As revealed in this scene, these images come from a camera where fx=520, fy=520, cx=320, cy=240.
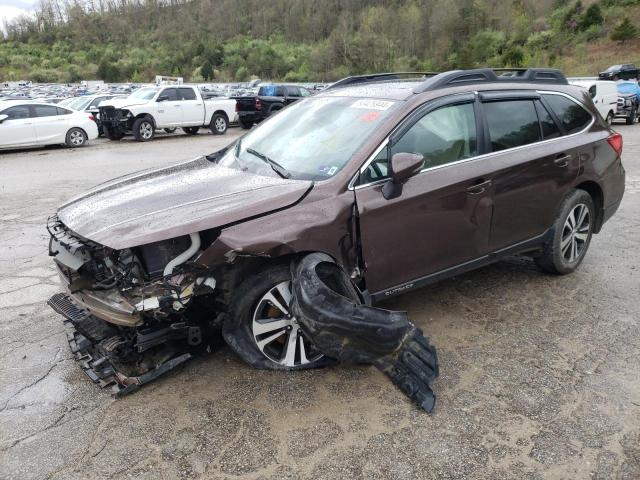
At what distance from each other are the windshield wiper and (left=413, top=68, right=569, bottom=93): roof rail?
110cm

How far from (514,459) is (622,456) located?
53 cm

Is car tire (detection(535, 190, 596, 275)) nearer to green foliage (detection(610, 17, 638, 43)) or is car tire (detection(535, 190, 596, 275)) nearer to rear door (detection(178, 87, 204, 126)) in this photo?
rear door (detection(178, 87, 204, 126))

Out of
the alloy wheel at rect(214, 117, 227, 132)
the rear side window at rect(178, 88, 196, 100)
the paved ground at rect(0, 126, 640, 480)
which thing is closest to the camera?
the paved ground at rect(0, 126, 640, 480)

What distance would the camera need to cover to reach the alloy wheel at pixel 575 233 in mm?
4586

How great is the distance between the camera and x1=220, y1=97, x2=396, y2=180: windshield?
11.3ft

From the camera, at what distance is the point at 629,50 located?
45375 mm

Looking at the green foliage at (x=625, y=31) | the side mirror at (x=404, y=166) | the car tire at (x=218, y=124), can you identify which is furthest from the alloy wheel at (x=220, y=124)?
the green foliage at (x=625, y=31)

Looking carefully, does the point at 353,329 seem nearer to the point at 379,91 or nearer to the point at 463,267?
the point at 463,267

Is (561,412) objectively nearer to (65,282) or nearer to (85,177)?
(65,282)

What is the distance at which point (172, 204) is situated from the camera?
10.2ft

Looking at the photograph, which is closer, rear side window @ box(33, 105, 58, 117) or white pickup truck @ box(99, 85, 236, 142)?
rear side window @ box(33, 105, 58, 117)

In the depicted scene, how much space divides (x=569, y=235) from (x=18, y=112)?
15.5 metres

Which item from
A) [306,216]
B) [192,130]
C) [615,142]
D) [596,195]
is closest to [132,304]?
[306,216]

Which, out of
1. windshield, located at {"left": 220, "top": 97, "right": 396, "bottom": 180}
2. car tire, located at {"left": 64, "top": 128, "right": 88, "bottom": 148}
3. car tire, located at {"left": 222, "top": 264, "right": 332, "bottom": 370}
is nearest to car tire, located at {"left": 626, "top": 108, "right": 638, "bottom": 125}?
car tire, located at {"left": 64, "top": 128, "right": 88, "bottom": 148}
